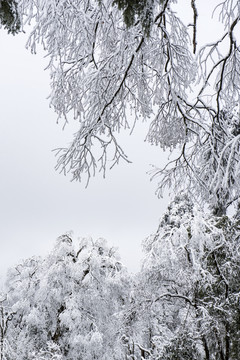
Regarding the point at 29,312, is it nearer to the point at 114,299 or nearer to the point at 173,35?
the point at 114,299

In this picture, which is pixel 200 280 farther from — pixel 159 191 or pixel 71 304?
pixel 71 304

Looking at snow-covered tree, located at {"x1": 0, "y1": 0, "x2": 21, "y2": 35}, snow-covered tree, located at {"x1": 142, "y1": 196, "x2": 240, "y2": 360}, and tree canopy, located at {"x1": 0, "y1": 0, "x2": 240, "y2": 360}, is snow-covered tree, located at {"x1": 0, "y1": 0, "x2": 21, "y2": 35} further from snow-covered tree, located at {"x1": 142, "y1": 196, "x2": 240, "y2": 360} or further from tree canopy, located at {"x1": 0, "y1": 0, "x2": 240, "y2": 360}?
snow-covered tree, located at {"x1": 142, "y1": 196, "x2": 240, "y2": 360}

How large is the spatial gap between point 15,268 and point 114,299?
5.24 m

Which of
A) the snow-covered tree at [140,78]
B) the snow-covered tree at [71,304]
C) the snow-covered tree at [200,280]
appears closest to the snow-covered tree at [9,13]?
the snow-covered tree at [140,78]

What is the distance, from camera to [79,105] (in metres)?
2.91

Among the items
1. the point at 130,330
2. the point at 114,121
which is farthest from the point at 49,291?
the point at 114,121

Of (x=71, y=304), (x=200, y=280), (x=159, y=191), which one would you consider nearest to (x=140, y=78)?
(x=159, y=191)

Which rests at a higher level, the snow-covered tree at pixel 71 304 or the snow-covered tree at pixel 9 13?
the snow-covered tree at pixel 71 304

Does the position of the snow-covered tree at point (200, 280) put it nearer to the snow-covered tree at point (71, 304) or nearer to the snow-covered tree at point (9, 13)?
the snow-covered tree at point (71, 304)

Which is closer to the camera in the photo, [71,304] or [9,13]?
[9,13]

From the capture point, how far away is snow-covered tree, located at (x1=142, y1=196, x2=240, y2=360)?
24.8 feet

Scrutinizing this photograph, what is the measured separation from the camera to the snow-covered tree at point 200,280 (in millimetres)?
7570

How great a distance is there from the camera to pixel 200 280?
331 inches

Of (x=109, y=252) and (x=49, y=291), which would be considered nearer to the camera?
(x=49, y=291)
